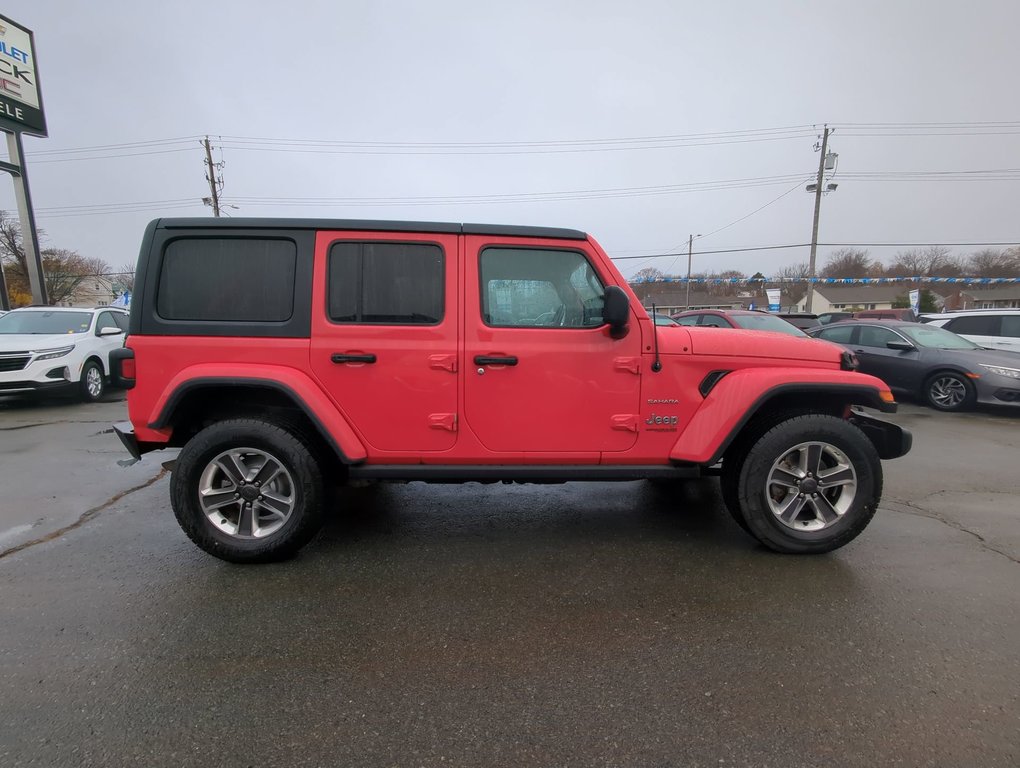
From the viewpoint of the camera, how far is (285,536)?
299 cm

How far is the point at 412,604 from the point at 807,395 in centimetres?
268

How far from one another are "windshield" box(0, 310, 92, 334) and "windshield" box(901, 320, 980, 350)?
14142 mm

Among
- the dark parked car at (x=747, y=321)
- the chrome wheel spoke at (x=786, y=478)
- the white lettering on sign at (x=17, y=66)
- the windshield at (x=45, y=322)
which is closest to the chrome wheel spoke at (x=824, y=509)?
the chrome wheel spoke at (x=786, y=478)

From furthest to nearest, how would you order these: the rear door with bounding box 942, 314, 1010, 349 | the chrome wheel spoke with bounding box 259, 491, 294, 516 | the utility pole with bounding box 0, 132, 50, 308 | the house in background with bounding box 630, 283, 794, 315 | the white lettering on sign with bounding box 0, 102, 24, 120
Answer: the house in background with bounding box 630, 283, 794, 315 < the utility pole with bounding box 0, 132, 50, 308 < the white lettering on sign with bounding box 0, 102, 24, 120 < the rear door with bounding box 942, 314, 1010, 349 < the chrome wheel spoke with bounding box 259, 491, 294, 516

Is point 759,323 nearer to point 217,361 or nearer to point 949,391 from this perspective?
point 949,391

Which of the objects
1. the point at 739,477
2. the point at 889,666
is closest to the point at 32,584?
the point at 739,477

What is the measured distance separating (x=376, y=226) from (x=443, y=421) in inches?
49.1

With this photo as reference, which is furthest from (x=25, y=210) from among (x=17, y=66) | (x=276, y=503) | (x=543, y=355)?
(x=543, y=355)

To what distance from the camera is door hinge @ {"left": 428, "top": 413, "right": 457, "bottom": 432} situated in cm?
303

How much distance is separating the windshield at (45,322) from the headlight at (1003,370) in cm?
1459

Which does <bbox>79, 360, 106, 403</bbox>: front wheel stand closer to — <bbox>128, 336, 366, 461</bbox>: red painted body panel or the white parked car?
<bbox>128, 336, 366, 461</bbox>: red painted body panel

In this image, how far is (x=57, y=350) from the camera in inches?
314

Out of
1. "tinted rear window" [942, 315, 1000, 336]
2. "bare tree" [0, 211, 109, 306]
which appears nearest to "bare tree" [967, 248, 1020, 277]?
"tinted rear window" [942, 315, 1000, 336]

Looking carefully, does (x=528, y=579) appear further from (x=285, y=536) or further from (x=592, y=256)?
(x=592, y=256)
